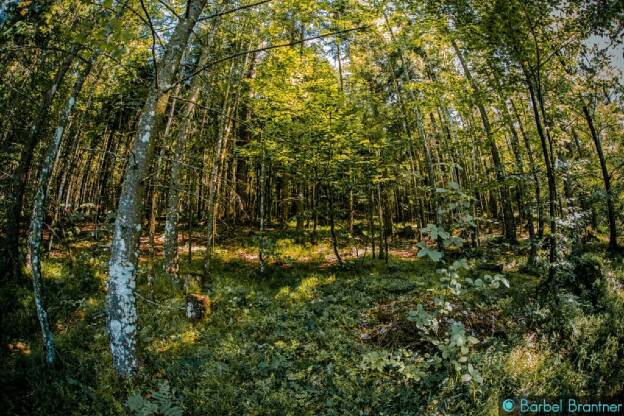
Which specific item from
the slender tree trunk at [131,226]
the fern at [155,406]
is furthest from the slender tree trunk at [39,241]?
the fern at [155,406]

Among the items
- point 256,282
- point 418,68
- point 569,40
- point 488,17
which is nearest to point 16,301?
point 256,282

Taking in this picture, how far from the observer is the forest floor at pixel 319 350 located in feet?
14.7

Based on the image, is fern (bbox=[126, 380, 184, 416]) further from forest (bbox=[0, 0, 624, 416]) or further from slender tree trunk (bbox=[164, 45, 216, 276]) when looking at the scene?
slender tree trunk (bbox=[164, 45, 216, 276])

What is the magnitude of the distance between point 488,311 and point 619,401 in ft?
8.92

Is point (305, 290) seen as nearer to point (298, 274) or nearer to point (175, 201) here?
point (298, 274)

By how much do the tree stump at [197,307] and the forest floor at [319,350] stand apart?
0.48 ft

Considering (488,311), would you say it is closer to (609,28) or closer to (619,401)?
(619,401)

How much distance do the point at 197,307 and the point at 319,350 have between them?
11.0 feet

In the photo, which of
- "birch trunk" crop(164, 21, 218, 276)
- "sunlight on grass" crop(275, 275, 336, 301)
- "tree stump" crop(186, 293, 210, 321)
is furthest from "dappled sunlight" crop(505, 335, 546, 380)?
"birch trunk" crop(164, 21, 218, 276)

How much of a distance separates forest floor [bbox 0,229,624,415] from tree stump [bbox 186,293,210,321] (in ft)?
0.48

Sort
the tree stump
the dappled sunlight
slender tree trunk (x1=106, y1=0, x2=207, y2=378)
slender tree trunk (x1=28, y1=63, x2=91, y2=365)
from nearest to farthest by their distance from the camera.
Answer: slender tree trunk (x1=106, y1=0, x2=207, y2=378) → the dappled sunlight → slender tree trunk (x1=28, y1=63, x2=91, y2=365) → the tree stump

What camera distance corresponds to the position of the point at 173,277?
9555 mm

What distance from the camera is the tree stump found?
7.51 meters

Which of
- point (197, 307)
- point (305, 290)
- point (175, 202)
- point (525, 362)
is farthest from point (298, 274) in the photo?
point (525, 362)
